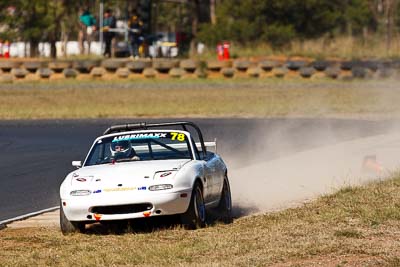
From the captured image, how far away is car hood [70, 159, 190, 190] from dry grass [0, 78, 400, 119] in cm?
1772

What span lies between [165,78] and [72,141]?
600 inches

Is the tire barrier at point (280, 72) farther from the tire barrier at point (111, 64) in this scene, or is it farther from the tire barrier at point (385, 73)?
the tire barrier at point (111, 64)

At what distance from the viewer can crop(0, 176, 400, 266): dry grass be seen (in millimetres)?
9305

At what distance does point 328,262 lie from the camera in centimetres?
894

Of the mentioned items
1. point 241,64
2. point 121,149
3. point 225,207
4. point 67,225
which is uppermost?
point 121,149

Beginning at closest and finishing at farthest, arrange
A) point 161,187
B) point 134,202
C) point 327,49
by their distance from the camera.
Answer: point 134,202, point 161,187, point 327,49

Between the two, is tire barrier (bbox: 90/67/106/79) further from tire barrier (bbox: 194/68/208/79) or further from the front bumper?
the front bumper

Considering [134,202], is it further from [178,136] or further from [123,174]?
[178,136]

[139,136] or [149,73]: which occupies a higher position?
[139,136]

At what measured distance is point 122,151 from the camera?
12.7 meters

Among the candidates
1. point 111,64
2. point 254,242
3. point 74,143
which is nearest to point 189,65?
point 111,64

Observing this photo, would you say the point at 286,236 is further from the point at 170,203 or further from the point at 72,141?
the point at 72,141

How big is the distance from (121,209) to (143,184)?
0.34 m

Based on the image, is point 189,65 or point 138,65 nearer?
point 138,65
